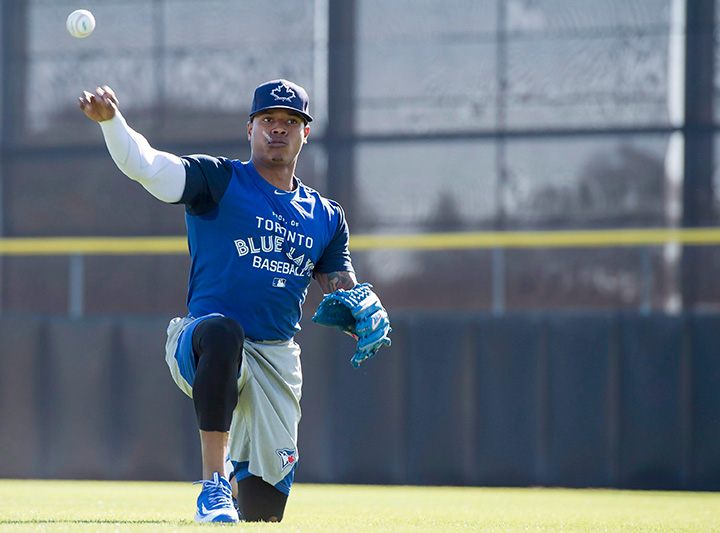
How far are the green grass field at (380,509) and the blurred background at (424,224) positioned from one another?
11.1 inches

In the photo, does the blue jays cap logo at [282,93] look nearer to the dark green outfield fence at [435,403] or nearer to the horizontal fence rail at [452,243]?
the dark green outfield fence at [435,403]

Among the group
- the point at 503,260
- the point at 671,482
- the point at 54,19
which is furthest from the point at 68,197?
the point at 671,482

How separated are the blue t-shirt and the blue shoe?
0.60 m

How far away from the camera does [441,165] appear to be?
7.30 meters

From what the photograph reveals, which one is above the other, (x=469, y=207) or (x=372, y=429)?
(x=469, y=207)

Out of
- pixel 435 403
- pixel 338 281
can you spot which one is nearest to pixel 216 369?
pixel 338 281

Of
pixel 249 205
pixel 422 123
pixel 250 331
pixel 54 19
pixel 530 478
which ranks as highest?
pixel 54 19

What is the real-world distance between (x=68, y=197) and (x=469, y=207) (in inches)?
115

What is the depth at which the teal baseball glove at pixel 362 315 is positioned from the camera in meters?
3.55

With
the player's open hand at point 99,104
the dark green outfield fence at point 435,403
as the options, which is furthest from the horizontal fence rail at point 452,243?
the player's open hand at point 99,104

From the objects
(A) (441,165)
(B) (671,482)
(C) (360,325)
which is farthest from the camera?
(A) (441,165)

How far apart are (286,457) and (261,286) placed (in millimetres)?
592

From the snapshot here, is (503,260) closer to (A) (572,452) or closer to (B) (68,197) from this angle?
(A) (572,452)

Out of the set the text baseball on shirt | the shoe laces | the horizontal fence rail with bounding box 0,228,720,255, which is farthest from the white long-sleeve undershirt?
the horizontal fence rail with bounding box 0,228,720,255
